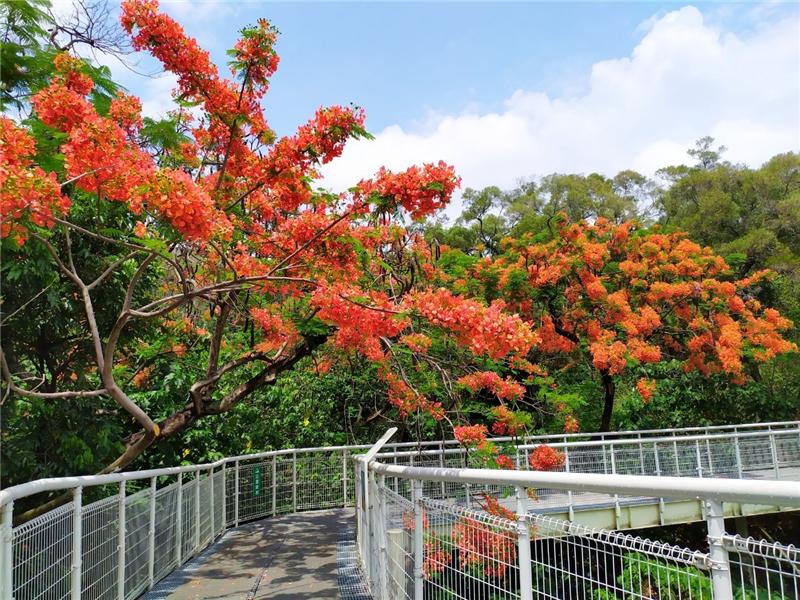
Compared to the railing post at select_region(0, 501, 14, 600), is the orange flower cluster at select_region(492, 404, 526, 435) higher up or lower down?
higher up

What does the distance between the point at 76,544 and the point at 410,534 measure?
2.20 meters

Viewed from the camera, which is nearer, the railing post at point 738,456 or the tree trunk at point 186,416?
the tree trunk at point 186,416

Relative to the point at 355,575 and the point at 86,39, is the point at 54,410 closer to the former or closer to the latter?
the point at 355,575

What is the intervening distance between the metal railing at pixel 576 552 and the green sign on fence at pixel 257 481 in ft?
27.2

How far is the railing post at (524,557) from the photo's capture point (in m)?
2.39

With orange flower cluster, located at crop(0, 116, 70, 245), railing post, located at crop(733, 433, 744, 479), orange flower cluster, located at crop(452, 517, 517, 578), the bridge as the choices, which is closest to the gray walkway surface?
the bridge

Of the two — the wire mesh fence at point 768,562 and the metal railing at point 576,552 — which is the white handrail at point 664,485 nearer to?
the metal railing at point 576,552

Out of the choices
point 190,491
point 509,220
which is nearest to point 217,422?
point 190,491

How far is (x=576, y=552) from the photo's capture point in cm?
231

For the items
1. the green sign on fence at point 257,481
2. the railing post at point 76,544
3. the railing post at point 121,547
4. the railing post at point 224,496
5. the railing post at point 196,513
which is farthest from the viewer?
the green sign on fence at point 257,481

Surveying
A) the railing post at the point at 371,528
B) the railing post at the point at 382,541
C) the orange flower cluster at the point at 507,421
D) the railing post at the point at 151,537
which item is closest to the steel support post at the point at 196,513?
the railing post at the point at 151,537

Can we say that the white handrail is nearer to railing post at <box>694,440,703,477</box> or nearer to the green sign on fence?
the green sign on fence

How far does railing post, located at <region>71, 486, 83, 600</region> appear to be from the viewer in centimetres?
405

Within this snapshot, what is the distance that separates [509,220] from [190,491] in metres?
27.4
